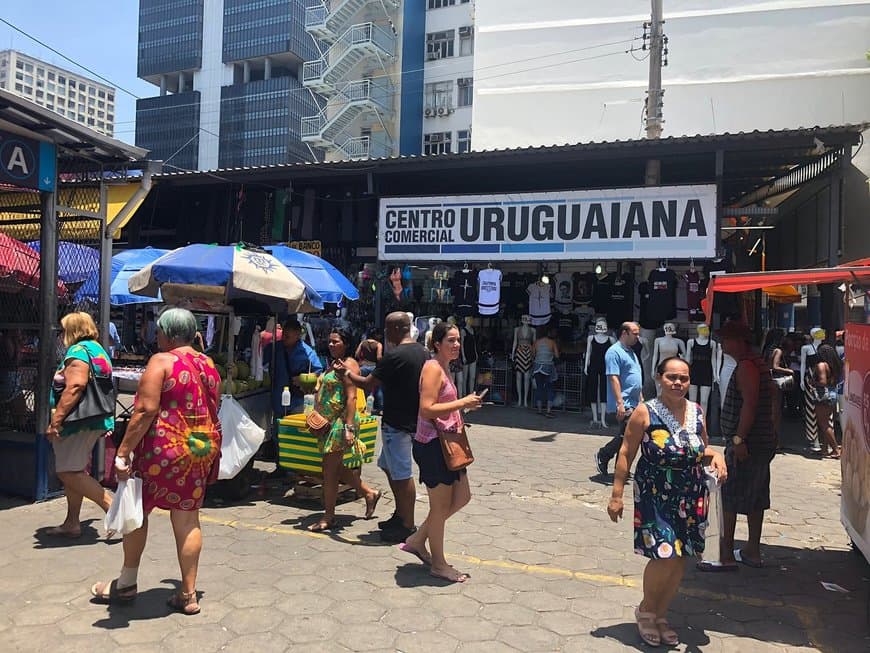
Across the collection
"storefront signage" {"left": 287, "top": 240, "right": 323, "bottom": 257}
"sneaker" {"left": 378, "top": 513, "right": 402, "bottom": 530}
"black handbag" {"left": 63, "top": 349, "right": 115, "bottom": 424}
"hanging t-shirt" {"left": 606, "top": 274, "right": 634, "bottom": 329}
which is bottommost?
"sneaker" {"left": 378, "top": 513, "right": 402, "bottom": 530}

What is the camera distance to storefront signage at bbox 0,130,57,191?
532 centimetres

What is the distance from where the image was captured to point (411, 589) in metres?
4.14

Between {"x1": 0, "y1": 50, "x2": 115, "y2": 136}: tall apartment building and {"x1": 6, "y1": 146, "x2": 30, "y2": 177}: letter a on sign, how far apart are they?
2832 centimetres

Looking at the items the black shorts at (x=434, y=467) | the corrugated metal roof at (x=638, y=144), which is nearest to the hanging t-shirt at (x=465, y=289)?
the corrugated metal roof at (x=638, y=144)

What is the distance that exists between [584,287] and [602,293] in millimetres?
491

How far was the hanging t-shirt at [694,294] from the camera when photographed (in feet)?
35.9

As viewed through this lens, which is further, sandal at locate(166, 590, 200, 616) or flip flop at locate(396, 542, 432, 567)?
flip flop at locate(396, 542, 432, 567)

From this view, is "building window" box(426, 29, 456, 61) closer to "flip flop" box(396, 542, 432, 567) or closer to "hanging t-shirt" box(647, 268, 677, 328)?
"hanging t-shirt" box(647, 268, 677, 328)

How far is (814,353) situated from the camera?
9.55m

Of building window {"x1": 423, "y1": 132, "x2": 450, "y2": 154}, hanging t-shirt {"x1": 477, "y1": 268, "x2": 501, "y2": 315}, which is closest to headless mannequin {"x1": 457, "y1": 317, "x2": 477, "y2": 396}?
hanging t-shirt {"x1": 477, "y1": 268, "x2": 501, "y2": 315}

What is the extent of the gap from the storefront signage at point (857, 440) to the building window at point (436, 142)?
130ft

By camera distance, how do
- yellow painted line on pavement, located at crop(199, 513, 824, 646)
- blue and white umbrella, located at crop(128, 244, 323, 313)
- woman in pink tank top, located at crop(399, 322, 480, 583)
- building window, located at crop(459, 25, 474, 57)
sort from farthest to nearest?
1. building window, located at crop(459, 25, 474, 57)
2. blue and white umbrella, located at crop(128, 244, 323, 313)
3. woman in pink tank top, located at crop(399, 322, 480, 583)
4. yellow painted line on pavement, located at crop(199, 513, 824, 646)

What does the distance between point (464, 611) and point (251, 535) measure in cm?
206

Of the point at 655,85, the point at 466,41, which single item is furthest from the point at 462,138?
the point at 655,85
